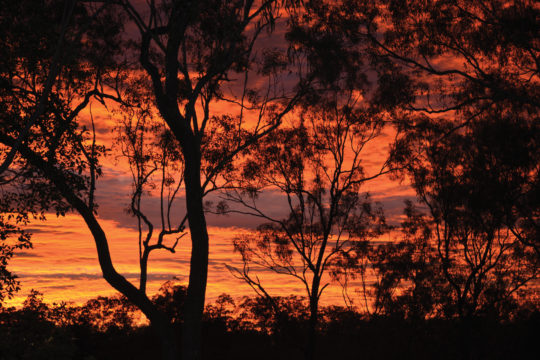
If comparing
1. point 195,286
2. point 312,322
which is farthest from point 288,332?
point 195,286

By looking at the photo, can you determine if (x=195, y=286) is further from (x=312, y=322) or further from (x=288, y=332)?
(x=288, y=332)

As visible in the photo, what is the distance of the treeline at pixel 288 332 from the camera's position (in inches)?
1028

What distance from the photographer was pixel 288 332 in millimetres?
29016

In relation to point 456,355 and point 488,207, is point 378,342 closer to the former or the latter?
point 456,355

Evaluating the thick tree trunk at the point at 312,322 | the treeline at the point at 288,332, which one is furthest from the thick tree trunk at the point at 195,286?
the treeline at the point at 288,332

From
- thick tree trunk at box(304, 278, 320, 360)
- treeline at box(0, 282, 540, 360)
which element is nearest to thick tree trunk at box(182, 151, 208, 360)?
thick tree trunk at box(304, 278, 320, 360)

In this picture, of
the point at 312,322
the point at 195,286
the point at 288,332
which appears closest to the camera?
the point at 195,286

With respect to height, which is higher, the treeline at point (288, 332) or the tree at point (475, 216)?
the tree at point (475, 216)

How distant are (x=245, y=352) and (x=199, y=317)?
763 inches

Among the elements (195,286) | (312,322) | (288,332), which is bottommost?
(288,332)

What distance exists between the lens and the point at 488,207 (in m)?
20.8

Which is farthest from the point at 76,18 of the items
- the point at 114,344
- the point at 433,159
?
the point at 114,344

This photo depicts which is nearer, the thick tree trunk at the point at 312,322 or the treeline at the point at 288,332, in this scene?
the thick tree trunk at the point at 312,322

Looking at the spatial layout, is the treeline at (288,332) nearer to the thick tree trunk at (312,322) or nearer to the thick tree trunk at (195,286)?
the thick tree trunk at (312,322)
